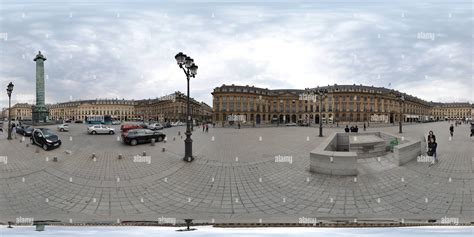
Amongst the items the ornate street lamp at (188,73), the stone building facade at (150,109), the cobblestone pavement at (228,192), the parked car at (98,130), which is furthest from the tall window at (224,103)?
the cobblestone pavement at (228,192)

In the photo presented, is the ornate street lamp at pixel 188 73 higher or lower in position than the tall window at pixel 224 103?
lower

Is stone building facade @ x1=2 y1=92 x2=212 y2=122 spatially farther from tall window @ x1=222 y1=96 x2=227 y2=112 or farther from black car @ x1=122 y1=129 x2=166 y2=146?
black car @ x1=122 y1=129 x2=166 y2=146

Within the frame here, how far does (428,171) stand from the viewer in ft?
21.9

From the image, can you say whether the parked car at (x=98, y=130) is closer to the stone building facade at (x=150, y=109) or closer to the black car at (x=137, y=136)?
the black car at (x=137, y=136)

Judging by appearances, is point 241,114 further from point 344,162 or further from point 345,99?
point 344,162

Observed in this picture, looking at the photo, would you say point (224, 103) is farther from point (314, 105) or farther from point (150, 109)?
point (150, 109)

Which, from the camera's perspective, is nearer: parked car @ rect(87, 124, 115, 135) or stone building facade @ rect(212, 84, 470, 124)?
parked car @ rect(87, 124, 115, 135)

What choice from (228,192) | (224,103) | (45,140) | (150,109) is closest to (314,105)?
(224,103)

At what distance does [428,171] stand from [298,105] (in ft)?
234

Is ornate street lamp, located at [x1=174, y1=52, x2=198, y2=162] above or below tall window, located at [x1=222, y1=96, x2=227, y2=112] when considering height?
below

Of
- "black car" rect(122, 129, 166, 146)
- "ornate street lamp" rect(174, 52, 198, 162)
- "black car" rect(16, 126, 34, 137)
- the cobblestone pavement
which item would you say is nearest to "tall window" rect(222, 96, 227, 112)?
"black car" rect(122, 129, 166, 146)

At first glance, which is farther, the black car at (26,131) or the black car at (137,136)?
the black car at (137,136)

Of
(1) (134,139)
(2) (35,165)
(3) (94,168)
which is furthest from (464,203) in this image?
(1) (134,139)

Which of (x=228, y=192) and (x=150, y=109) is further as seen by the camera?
(x=150, y=109)
